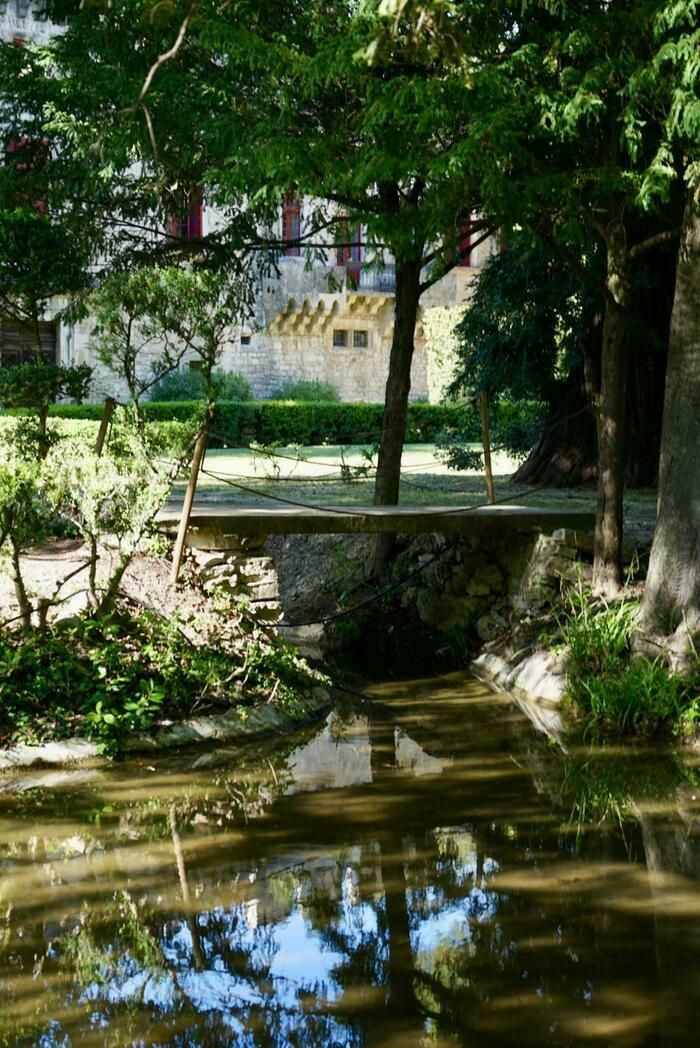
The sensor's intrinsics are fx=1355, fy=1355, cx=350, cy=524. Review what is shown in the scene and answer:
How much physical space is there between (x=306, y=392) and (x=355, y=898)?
88.6ft

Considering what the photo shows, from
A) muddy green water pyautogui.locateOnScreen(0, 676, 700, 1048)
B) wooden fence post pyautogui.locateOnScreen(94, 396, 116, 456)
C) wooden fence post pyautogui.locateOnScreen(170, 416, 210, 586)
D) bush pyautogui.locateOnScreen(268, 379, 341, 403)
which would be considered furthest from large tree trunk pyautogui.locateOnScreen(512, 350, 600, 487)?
bush pyautogui.locateOnScreen(268, 379, 341, 403)

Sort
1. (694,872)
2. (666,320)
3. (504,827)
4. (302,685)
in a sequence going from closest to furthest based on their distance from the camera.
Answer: (694,872) → (504,827) → (302,685) → (666,320)

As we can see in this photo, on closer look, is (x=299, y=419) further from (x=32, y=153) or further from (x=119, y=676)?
(x=119, y=676)

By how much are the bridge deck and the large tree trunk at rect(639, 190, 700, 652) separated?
6.37 feet

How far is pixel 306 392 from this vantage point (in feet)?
106

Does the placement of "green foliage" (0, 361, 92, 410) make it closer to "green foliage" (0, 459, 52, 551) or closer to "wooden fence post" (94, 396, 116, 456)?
"wooden fence post" (94, 396, 116, 456)

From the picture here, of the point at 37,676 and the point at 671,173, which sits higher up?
the point at 671,173

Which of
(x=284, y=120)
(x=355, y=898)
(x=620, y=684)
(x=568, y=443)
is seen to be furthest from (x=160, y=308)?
(x=568, y=443)

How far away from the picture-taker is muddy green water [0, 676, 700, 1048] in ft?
14.8

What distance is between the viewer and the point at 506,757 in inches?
321

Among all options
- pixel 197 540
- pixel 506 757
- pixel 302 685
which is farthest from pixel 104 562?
pixel 506 757

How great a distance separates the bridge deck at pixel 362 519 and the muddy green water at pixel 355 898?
6.74 ft

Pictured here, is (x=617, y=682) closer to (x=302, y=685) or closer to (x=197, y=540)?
(x=302, y=685)

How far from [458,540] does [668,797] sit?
17.8 ft
